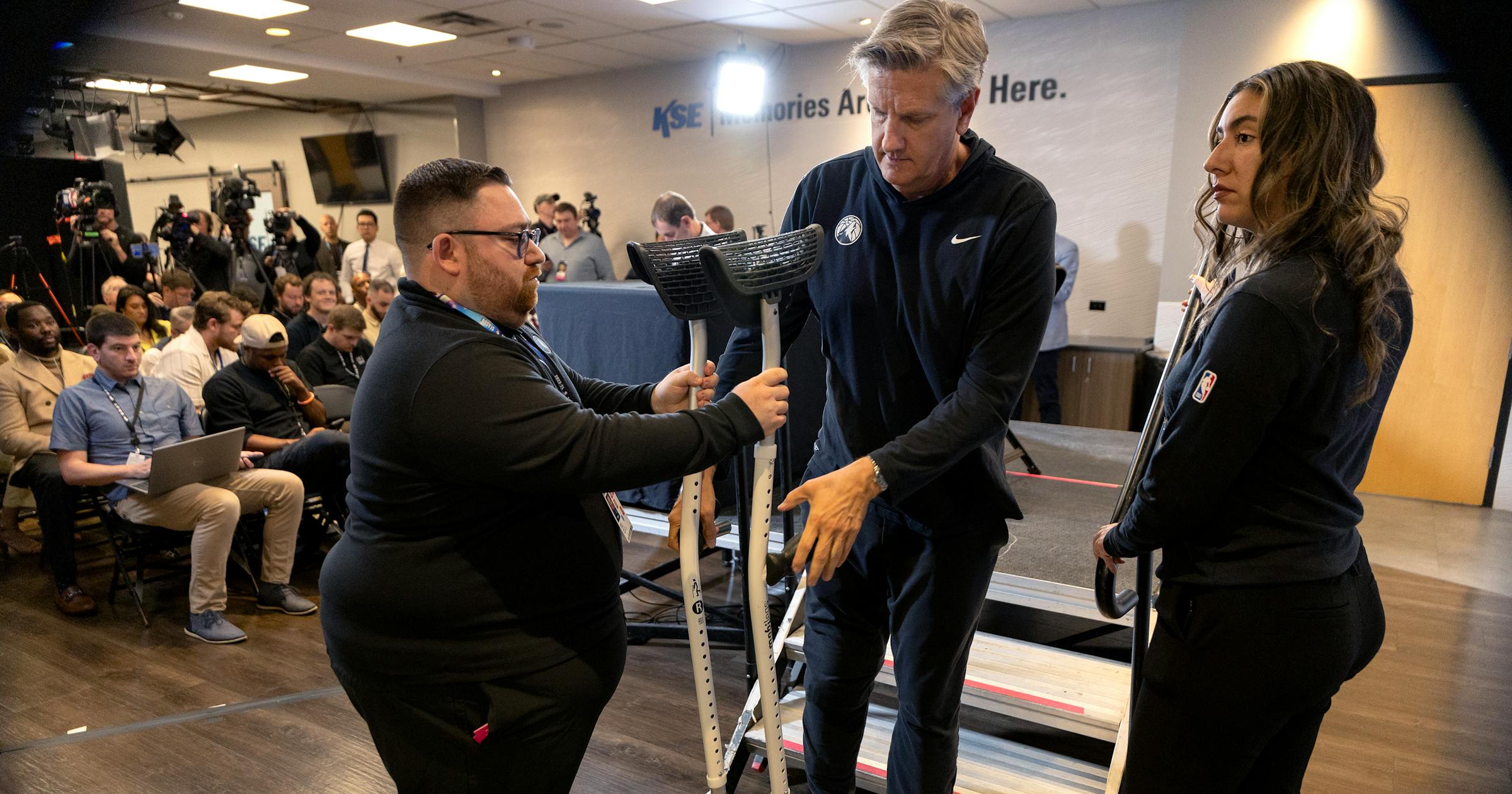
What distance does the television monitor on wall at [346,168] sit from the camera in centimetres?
1054

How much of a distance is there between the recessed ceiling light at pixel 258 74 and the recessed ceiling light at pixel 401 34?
4.90 feet

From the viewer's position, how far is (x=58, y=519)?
379 cm

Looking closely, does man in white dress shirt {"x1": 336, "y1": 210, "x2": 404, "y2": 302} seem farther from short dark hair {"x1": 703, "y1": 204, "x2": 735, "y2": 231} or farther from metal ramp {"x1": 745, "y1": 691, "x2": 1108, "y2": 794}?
metal ramp {"x1": 745, "y1": 691, "x2": 1108, "y2": 794}

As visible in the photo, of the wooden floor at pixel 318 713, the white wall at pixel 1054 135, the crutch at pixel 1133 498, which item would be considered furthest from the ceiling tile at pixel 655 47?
the crutch at pixel 1133 498

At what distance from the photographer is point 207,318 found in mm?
4504

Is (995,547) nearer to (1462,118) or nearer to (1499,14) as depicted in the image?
(1499,14)

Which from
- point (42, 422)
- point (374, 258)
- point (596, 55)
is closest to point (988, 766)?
point (42, 422)

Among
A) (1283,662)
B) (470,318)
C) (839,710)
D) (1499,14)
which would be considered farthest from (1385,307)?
(1499,14)

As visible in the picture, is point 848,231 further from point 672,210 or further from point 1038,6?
point 1038,6

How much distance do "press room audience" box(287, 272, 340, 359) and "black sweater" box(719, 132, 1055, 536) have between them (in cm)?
455

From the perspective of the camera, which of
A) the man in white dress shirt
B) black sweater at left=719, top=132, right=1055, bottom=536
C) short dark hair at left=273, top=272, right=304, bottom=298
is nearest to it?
black sweater at left=719, top=132, right=1055, bottom=536

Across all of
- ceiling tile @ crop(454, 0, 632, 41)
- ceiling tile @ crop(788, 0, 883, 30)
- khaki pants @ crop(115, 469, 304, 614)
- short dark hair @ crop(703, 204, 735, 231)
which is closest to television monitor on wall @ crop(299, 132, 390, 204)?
ceiling tile @ crop(454, 0, 632, 41)

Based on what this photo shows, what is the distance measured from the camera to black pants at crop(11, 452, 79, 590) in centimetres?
378

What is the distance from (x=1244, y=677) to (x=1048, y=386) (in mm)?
4910
